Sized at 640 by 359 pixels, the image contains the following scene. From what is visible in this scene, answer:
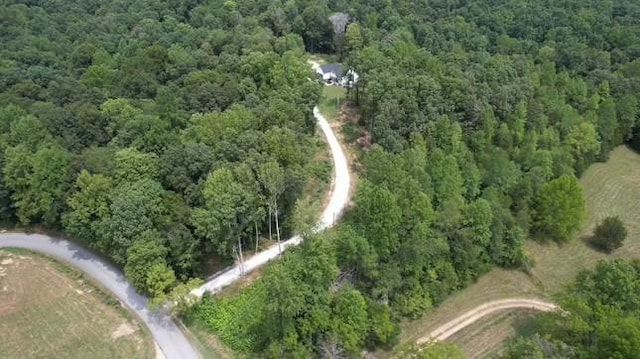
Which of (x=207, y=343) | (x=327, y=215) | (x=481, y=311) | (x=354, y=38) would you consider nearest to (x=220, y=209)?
(x=207, y=343)

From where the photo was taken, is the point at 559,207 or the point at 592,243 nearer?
the point at 559,207

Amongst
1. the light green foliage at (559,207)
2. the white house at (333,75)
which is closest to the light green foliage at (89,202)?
the white house at (333,75)

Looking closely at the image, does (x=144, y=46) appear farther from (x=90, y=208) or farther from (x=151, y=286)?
(x=151, y=286)

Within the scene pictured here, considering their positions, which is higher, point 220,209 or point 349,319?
point 220,209

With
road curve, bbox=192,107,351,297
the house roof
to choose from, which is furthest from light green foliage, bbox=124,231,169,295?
the house roof

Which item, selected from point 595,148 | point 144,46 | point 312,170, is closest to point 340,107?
point 312,170

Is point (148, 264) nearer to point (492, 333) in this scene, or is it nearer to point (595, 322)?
point (492, 333)
